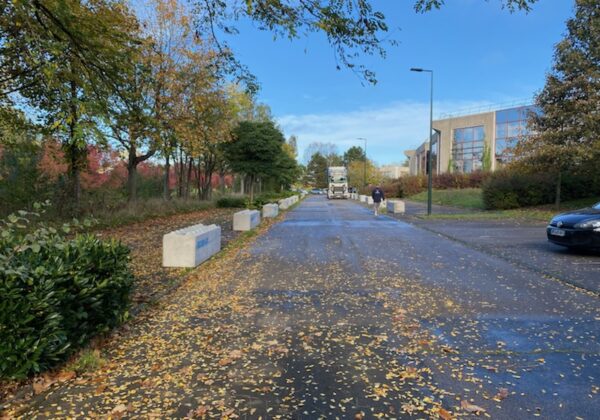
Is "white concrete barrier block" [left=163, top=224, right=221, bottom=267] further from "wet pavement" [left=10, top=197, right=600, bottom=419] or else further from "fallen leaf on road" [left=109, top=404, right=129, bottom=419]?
"fallen leaf on road" [left=109, top=404, right=129, bottom=419]

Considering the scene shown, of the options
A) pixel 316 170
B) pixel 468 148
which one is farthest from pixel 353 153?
pixel 468 148

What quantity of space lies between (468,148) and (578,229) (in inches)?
2042

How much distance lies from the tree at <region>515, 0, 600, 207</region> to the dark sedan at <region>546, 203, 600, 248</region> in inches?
489

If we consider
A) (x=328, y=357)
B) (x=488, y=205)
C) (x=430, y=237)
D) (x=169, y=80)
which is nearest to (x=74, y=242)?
(x=328, y=357)

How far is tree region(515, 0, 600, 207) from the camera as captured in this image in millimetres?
20828

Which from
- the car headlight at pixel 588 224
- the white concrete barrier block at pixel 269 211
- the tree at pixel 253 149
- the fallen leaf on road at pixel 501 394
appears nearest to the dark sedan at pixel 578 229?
the car headlight at pixel 588 224

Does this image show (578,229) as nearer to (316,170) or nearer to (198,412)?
(198,412)

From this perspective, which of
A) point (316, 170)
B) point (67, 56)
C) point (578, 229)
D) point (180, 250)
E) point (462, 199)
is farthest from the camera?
point (316, 170)

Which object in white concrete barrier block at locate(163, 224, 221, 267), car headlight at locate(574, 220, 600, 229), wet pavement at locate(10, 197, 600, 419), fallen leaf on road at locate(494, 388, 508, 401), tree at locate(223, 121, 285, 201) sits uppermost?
tree at locate(223, 121, 285, 201)

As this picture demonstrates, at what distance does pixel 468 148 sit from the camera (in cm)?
5859

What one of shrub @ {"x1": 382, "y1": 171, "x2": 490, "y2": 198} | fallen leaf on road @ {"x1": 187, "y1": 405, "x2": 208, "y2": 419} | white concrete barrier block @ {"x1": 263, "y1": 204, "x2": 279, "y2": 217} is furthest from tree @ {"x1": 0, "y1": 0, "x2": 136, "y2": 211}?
shrub @ {"x1": 382, "y1": 171, "x2": 490, "y2": 198}

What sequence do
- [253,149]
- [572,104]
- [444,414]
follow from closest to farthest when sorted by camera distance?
[444,414] < [572,104] < [253,149]

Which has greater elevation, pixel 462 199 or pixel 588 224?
pixel 588 224

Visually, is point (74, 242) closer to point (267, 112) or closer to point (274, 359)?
point (274, 359)
